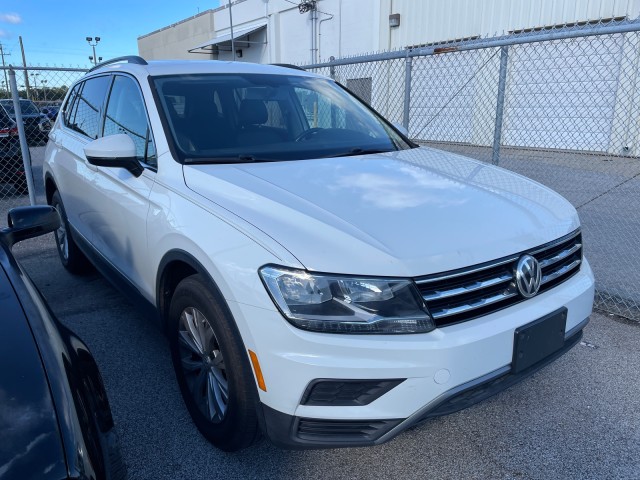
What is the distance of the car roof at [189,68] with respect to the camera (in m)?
3.18

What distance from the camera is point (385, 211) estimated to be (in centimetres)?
212

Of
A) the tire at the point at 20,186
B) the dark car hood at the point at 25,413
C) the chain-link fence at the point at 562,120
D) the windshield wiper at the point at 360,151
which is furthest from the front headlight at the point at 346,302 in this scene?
the tire at the point at 20,186

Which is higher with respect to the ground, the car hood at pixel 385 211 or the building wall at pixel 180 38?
the building wall at pixel 180 38

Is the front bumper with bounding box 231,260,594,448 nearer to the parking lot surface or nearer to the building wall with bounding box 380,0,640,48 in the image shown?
the parking lot surface

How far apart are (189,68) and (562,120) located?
7.47 m

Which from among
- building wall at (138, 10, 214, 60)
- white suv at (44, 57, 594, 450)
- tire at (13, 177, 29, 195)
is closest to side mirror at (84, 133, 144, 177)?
white suv at (44, 57, 594, 450)

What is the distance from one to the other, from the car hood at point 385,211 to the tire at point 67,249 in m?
2.61

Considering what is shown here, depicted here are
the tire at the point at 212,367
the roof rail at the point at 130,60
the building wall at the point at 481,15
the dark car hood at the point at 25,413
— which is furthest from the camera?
the building wall at the point at 481,15

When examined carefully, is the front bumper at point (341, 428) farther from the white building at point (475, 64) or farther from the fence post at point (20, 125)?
the fence post at point (20, 125)

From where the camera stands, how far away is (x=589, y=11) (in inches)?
440

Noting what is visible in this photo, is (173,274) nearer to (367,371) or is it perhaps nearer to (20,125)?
(367,371)

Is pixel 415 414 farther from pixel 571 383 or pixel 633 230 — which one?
pixel 633 230

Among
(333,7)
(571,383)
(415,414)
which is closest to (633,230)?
(571,383)

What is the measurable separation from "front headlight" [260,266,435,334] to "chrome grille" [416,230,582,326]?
3.4 inches
